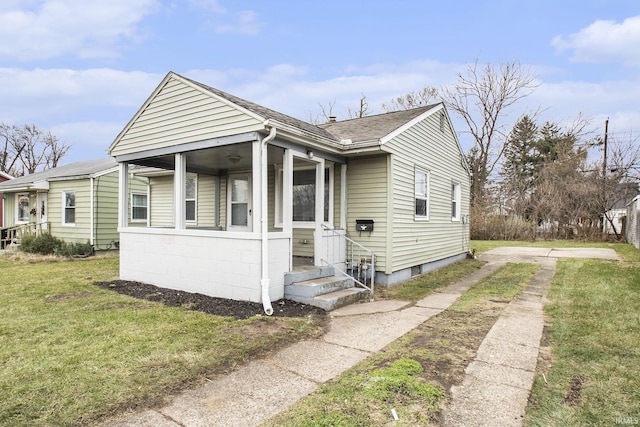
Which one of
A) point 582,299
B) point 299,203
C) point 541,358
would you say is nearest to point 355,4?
point 299,203

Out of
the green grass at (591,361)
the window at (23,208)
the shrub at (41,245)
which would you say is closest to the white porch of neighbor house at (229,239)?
the green grass at (591,361)

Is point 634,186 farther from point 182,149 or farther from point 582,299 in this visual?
point 182,149

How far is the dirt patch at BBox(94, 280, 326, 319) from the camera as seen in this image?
5.50 m

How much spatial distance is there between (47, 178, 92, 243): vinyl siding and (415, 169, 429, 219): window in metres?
11.7

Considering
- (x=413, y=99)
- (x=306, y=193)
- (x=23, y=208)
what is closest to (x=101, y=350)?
(x=306, y=193)

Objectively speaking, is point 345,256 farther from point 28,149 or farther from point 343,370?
point 28,149

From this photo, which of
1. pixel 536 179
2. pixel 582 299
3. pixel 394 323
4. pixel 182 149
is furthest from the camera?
pixel 536 179

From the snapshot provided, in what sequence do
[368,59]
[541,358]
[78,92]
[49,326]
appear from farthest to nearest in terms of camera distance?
[78,92], [368,59], [49,326], [541,358]

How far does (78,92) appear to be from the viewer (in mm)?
21938

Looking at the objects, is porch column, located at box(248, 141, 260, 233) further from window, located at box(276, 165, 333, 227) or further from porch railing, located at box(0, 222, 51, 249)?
porch railing, located at box(0, 222, 51, 249)

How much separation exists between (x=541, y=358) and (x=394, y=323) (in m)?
1.82

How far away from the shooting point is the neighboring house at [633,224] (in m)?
15.9

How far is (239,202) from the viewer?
9969 millimetres

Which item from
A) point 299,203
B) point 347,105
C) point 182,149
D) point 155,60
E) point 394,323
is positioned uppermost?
point 347,105
